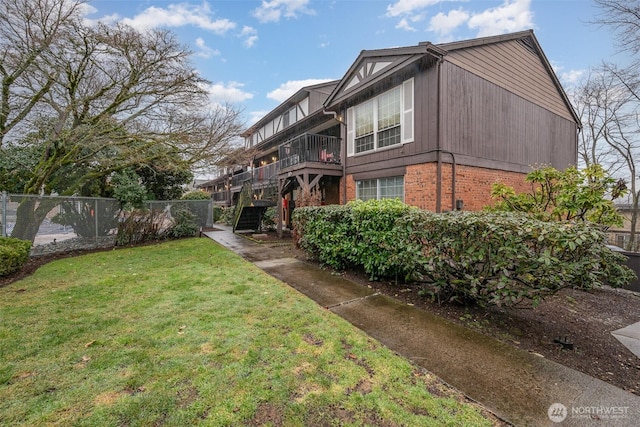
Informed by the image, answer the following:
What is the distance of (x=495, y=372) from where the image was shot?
8.05ft

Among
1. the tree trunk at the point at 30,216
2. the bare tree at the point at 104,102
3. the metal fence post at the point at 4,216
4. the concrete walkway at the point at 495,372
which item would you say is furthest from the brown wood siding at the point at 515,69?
the tree trunk at the point at 30,216

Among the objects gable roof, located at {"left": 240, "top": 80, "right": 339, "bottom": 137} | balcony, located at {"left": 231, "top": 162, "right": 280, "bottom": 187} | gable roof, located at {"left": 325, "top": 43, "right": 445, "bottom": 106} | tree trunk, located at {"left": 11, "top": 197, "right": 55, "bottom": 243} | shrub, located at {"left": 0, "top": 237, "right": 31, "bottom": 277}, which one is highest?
gable roof, located at {"left": 240, "top": 80, "right": 339, "bottom": 137}

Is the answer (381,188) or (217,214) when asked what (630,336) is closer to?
(381,188)

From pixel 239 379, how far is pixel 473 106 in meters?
9.46

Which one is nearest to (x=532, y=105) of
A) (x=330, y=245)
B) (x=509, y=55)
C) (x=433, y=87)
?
(x=509, y=55)

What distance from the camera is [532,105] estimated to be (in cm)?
1042

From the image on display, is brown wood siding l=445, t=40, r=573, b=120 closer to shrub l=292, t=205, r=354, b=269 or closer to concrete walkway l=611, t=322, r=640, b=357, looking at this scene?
shrub l=292, t=205, r=354, b=269

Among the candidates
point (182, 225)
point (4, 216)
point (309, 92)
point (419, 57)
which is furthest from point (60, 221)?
point (309, 92)

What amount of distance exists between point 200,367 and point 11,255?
626 centimetres

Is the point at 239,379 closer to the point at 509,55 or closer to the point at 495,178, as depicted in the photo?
the point at 495,178

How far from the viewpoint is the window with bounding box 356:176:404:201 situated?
8.89m

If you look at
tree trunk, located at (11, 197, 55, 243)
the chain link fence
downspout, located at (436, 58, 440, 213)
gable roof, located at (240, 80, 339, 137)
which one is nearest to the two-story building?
downspout, located at (436, 58, 440, 213)

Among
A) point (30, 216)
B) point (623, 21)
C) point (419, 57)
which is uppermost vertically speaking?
point (623, 21)

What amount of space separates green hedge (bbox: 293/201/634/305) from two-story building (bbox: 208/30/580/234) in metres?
3.38
